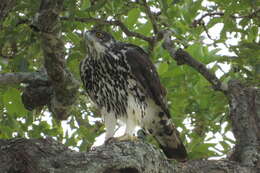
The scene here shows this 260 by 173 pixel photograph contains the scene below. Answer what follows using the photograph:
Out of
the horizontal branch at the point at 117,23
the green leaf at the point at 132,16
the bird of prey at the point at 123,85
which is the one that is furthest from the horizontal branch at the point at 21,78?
the green leaf at the point at 132,16

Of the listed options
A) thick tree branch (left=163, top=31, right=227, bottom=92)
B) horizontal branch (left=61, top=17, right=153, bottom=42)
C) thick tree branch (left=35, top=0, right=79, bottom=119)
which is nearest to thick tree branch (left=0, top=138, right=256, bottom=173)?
thick tree branch (left=163, top=31, right=227, bottom=92)

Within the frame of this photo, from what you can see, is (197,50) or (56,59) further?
(197,50)

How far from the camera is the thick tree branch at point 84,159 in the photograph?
308 cm

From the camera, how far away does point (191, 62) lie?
183 inches

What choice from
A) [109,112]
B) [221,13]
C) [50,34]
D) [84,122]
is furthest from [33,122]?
[221,13]

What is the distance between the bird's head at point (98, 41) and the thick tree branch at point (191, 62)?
0.77 metres

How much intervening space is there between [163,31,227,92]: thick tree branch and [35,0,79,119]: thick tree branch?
1038 millimetres

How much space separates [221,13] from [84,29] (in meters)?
1.59

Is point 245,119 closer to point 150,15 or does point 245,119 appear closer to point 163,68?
point 163,68

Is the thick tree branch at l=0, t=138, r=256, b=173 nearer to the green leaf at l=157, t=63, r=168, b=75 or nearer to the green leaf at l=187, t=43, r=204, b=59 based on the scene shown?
the green leaf at l=157, t=63, r=168, b=75

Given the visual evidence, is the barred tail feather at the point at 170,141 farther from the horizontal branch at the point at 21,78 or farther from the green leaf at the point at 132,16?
the horizontal branch at the point at 21,78

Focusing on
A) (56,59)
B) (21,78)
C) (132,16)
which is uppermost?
(132,16)

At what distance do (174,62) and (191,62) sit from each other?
715mm

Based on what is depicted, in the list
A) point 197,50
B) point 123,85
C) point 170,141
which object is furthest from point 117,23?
point 170,141
